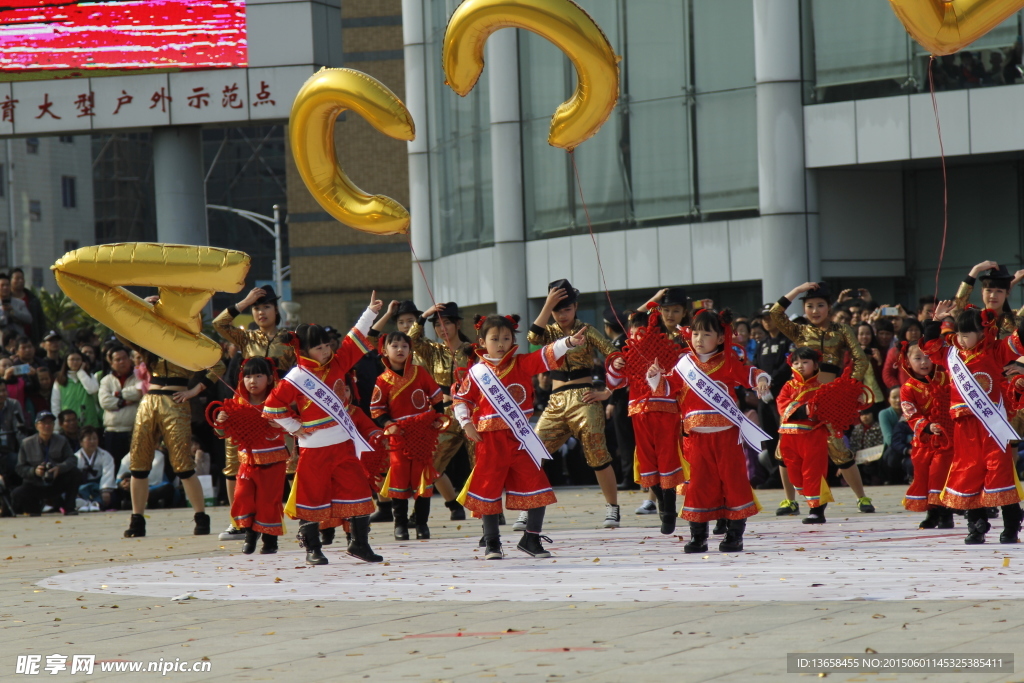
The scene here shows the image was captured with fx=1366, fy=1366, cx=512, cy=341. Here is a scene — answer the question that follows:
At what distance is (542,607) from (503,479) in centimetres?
233

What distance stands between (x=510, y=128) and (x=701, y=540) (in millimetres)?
13564

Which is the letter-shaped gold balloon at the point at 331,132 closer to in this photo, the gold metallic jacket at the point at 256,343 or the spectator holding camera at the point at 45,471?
the gold metallic jacket at the point at 256,343

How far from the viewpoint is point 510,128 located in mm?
21125

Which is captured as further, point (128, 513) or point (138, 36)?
point (138, 36)

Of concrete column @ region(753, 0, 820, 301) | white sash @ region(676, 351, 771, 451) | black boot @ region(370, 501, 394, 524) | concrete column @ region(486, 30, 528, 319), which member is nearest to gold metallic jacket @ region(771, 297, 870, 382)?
white sash @ region(676, 351, 771, 451)

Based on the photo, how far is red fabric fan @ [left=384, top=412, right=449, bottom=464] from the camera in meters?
10.4

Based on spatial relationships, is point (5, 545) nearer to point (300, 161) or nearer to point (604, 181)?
point (300, 161)

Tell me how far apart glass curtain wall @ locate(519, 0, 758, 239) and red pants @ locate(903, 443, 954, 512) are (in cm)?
1009

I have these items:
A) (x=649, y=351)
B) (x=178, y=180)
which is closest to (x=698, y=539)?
(x=649, y=351)

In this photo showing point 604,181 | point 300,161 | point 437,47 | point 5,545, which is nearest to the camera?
point 300,161

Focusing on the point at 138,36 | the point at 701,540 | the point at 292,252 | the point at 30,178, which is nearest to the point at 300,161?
the point at 701,540

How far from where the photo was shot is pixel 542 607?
634 centimetres

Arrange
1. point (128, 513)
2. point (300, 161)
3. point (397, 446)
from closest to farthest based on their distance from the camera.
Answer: point (300, 161)
point (397, 446)
point (128, 513)

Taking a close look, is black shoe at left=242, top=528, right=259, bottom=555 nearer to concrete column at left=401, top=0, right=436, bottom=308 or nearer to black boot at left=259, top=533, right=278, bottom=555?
black boot at left=259, top=533, right=278, bottom=555
